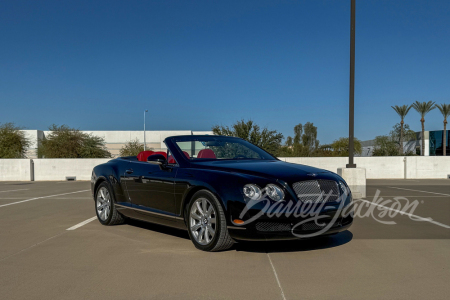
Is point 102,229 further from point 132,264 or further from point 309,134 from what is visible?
point 309,134

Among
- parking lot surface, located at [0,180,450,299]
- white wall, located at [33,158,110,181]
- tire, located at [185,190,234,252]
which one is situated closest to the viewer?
parking lot surface, located at [0,180,450,299]

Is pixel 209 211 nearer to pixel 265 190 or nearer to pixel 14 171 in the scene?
pixel 265 190

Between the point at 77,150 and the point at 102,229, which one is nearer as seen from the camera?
the point at 102,229

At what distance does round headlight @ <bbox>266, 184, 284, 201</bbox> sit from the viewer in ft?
16.1

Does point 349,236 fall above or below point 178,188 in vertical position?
below

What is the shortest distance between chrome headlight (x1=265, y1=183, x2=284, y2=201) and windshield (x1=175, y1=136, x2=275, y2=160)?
1.52 m

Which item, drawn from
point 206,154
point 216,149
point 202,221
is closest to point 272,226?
point 202,221

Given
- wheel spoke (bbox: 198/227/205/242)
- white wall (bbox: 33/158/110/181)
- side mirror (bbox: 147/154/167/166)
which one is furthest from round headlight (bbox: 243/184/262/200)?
white wall (bbox: 33/158/110/181)

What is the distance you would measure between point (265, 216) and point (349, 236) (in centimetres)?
217

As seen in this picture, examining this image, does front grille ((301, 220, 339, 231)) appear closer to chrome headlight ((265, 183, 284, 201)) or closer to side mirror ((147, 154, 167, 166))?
chrome headlight ((265, 183, 284, 201))

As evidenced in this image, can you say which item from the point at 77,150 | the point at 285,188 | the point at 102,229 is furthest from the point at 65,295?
the point at 77,150

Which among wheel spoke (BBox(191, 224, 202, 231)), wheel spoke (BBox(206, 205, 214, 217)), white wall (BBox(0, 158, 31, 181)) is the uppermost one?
wheel spoke (BBox(206, 205, 214, 217))

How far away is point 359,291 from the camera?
12.6 ft

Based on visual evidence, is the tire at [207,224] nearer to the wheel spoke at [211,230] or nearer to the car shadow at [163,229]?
the wheel spoke at [211,230]
